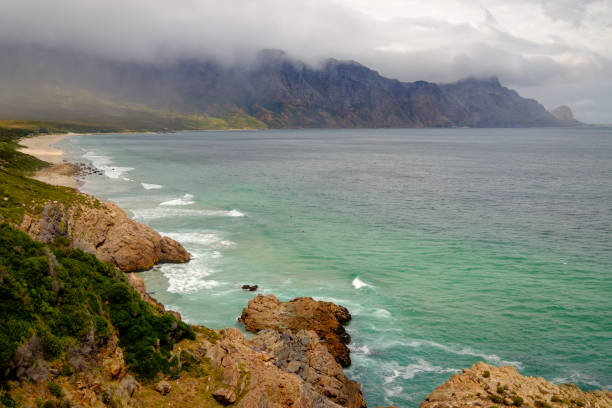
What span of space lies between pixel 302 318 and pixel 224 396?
613 inches

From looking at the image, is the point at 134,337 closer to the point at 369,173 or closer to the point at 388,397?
the point at 388,397

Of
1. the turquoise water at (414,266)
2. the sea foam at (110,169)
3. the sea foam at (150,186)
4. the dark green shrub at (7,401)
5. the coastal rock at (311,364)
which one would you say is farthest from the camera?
the sea foam at (110,169)

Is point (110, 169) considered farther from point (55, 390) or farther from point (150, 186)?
point (55, 390)

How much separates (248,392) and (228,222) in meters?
48.2

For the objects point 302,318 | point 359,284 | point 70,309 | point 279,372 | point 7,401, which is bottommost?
point 359,284

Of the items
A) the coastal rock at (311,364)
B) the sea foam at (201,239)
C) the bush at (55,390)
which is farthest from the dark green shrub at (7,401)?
the sea foam at (201,239)

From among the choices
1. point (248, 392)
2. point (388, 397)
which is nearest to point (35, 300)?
point (248, 392)

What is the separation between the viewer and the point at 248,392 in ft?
60.1

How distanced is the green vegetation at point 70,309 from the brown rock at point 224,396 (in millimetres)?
2302

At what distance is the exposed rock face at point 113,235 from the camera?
134 ft

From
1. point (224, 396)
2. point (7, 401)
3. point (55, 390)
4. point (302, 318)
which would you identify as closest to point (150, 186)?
point (302, 318)

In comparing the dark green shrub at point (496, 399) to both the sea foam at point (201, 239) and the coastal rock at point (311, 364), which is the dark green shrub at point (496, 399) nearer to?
the coastal rock at point (311, 364)

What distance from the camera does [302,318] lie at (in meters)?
32.8

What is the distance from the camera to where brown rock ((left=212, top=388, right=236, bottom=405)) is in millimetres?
17516
